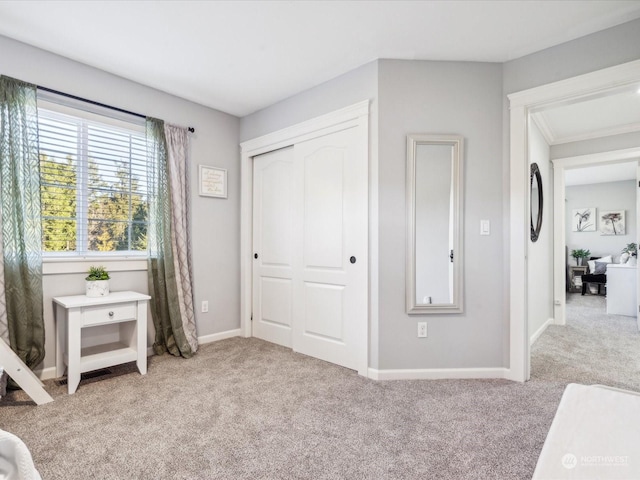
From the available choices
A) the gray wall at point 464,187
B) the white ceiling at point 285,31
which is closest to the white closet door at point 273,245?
the white ceiling at point 285,31

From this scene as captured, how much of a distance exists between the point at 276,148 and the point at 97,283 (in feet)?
6.57

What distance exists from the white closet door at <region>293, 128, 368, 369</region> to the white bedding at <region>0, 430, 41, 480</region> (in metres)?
2.23

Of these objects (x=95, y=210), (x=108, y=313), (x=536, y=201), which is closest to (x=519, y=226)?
(x=536, y=201)

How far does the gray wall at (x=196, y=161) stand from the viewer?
8.46 ft

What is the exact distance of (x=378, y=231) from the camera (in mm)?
2686

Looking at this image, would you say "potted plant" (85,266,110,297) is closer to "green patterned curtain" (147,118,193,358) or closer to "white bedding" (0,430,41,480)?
"green patterned curtain" (147,118,193,358)

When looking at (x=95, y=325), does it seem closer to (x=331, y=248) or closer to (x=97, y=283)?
(x=97, y=283)

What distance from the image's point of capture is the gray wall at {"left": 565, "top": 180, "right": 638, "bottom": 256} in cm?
745

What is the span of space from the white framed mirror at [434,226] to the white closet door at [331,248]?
375 mm

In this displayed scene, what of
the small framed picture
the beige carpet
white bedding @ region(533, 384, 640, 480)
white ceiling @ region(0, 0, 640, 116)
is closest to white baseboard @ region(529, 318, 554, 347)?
the beige carpet

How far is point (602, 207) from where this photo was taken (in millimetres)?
7727

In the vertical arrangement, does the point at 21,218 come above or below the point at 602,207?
below

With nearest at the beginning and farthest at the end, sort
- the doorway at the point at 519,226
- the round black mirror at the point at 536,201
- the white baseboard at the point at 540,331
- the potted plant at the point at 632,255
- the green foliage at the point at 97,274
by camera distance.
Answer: the doorway at the point at 519,226
the green foliage at the point at 97,274
the white baseboard at the point at 540,331
the round black mirror at the point at 536,201
the potted plant at the point at 632,255

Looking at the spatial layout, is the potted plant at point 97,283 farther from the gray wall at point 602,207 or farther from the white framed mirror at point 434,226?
the gray wall at point 602,207
